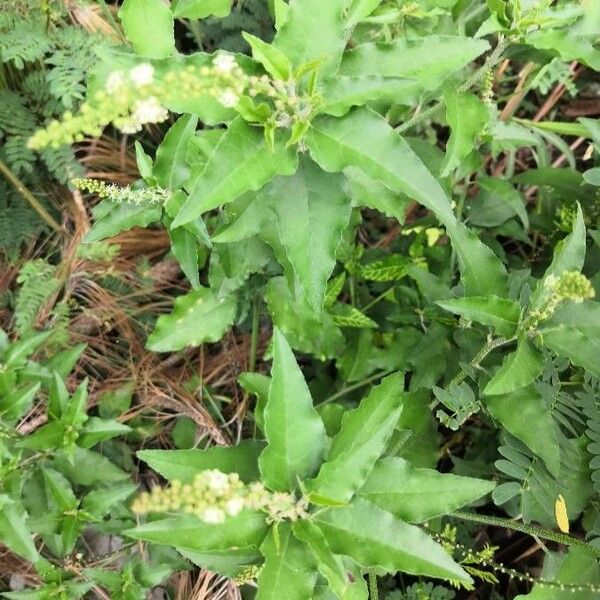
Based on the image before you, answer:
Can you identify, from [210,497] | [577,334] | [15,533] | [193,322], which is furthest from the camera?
[193,322]

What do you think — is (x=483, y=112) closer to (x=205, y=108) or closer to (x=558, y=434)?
(x=205, y=108)

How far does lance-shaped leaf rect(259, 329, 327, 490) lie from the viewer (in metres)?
1.30

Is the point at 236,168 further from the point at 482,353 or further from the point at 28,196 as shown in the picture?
the point at 28,196

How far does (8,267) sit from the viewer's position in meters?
2.57

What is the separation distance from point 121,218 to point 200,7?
1.84 feet

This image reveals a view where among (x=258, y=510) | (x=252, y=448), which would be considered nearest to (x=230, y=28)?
(x=252, y=448)

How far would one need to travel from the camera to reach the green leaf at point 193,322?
206 centimetres

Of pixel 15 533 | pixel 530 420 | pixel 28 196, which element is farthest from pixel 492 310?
pixel 28 196

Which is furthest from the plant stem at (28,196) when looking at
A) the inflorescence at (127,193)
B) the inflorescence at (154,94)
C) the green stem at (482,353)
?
the green stem at (482,353)

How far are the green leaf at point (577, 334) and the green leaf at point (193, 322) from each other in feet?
3.12

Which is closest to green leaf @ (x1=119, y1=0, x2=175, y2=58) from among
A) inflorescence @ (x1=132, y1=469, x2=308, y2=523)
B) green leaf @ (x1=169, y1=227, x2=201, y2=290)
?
green leaf @ (x1=169, y1=227, x2=201, y2=290)

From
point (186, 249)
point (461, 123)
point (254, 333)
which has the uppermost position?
point (461, 123)

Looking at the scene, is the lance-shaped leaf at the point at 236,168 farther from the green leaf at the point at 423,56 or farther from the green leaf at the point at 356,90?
the green leaf at the point at 423,56

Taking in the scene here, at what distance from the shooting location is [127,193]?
1.60 m
